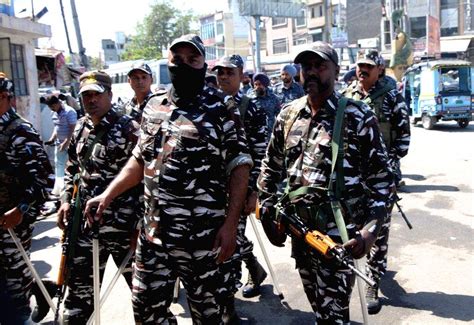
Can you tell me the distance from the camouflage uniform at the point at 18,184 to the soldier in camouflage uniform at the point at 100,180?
268 millimetres

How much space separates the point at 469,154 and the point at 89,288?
10048 mm

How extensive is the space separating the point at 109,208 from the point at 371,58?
2.71 m

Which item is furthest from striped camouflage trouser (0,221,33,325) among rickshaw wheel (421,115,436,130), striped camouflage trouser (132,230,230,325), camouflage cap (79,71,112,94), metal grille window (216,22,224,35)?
metal grille window (216,22,224,35)

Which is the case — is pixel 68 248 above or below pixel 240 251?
above

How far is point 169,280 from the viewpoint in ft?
8.39

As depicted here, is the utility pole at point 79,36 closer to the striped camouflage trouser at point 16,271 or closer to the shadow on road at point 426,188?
the shadow on road at point 426,188

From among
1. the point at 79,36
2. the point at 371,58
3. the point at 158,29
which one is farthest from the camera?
the point at 158,29

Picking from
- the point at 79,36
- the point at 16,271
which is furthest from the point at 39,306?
the point at 79,36

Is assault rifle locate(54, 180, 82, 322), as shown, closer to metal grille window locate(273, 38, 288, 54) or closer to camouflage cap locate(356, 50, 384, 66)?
camouflage cap locate(356, 50, 384, 66)

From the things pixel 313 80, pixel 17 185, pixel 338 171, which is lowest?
pixel 17 185

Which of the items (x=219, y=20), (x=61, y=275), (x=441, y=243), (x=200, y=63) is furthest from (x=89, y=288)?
Result: (x=219, y=20)

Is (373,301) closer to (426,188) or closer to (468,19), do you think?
(426,188)

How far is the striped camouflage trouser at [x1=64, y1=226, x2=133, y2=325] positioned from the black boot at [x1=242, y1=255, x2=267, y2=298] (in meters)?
1.35

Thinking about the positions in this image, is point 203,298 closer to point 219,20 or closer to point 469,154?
point 469,154
